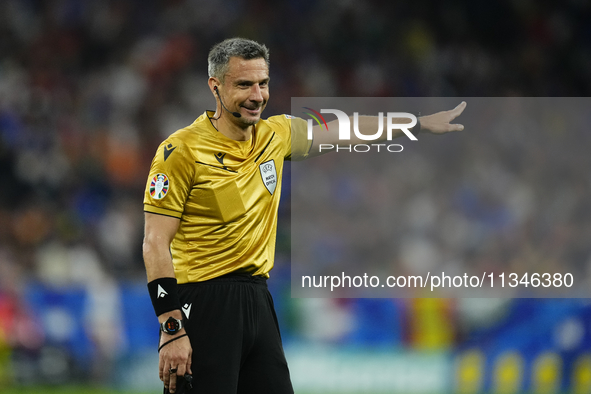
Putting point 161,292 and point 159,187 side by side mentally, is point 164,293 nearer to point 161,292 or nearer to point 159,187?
point 161,292

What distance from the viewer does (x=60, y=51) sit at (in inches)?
369

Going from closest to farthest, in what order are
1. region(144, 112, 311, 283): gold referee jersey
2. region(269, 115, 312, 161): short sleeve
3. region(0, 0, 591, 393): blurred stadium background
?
region(144, 112, 311, 283): gold referee jersey < region(269, 115, 312, 161): short sleeve < region(0, 0, 591, 393): blurred stadium background

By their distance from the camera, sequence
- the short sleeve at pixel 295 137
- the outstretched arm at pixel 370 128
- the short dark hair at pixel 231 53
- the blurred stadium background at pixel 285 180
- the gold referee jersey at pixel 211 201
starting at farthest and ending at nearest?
the blurred stadium background at pixel 285 180 → the outstretched arm at pixel 370 128 → the short sleeve at pixel 295 137 → the short dark hair at pixel 231 53 → the gold referee jersey at pixel 211 201

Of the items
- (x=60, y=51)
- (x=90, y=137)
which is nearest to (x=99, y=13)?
(x=60, y=51)

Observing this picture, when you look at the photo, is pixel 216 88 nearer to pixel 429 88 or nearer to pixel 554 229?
pixel 554 229

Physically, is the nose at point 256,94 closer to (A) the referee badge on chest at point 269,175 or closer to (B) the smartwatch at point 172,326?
(A) the referee badge on chest at point 269,175

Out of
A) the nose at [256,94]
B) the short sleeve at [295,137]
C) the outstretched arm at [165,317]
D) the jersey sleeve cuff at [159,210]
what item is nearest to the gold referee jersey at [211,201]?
the jersey sleeve cuff at [159,210]

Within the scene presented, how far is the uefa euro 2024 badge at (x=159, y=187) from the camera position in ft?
9.96

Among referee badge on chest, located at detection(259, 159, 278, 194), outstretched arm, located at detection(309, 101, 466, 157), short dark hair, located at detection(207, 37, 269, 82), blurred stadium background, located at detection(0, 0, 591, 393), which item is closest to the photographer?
short dark hair, located at detection(207, 37, 269, 82)

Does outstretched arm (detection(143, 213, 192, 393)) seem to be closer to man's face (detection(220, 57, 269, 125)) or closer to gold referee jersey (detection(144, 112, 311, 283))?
gold referee jersey (detection(144, 112, 311, 283))

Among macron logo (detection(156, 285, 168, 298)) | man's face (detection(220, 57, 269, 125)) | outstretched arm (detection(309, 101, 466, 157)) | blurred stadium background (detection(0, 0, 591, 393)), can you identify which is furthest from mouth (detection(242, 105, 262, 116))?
blurred stadium background (detection(0, 0, 591, 393))

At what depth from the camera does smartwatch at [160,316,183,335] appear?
117 inches

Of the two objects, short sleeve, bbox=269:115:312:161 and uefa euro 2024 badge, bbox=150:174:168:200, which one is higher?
short sleeve, bbox=269:115:312:161

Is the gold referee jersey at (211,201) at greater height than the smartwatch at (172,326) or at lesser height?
greater
